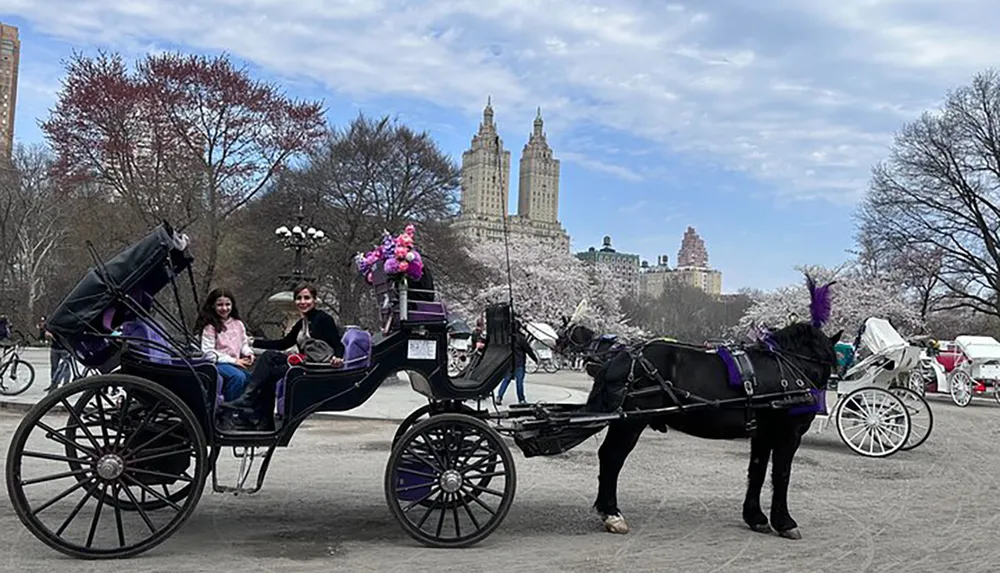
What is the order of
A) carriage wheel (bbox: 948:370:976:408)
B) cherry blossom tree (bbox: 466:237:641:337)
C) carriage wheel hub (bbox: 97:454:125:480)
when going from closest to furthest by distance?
carriage wheel hub (bbox: 97:454:125:480) → carriage wheel (bbox: 948:370:976:408) → cherry blossom tree (bbox: 466:237:641:337)

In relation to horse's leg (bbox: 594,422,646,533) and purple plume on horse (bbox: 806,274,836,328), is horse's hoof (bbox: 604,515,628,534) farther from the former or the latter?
purple plume on horse (bbox: 806,274,836,328)

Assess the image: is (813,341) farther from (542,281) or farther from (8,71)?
(8,71)

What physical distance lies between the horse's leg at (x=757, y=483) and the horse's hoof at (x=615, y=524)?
3.33 ft

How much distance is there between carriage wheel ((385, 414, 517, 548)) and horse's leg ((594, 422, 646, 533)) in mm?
940

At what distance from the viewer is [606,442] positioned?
647cm

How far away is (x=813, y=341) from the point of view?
22.8ft

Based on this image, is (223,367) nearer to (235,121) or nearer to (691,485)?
(691,485)

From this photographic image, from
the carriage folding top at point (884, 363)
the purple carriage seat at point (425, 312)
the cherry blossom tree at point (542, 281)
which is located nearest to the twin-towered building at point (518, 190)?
the cherry blossom tree at point (542, 281)

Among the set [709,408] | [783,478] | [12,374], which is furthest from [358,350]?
[12,374]

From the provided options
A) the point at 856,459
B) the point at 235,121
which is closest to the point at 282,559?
the point at 856,459

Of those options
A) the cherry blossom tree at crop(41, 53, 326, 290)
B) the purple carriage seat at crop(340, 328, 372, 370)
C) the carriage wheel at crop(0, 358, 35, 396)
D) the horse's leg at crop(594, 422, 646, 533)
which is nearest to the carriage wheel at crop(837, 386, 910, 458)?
the horse's leg at crop(594, 422, 646, 533)

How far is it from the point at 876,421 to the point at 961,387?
11.2m

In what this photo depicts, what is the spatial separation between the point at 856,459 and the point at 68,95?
29311mm

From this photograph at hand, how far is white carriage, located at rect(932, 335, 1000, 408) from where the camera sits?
20.5m
